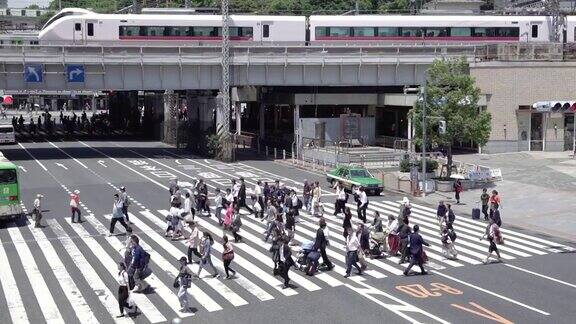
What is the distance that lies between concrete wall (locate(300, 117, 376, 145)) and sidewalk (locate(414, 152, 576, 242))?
8345 mm

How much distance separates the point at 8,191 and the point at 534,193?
83.8 ft

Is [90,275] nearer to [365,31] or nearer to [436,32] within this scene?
[365,31]

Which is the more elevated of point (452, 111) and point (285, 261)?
point (452, 111)

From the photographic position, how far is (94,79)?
5566cm

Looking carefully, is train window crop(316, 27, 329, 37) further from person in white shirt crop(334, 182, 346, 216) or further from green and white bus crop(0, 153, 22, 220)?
green and white bus crop(0, 153, 22, 220)

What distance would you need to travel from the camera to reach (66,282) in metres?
22.7

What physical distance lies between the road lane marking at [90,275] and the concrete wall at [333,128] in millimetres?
28760

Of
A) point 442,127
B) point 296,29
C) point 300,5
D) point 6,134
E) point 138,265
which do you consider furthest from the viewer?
point 300,5

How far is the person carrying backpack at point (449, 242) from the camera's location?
83.7ft

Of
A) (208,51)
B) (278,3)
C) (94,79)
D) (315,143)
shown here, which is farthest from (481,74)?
(278,3)

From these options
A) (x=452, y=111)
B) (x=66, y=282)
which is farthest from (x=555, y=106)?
(x=66, y=282)

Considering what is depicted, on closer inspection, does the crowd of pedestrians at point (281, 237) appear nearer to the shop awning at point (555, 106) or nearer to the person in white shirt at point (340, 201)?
the person in white shirt at point (340, 201)

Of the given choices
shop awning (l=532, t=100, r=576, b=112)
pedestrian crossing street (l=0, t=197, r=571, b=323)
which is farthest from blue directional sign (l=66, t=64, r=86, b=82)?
shop awning (l=532, t=100, r=576, b=112)

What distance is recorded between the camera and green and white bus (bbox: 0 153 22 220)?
1219 inches
